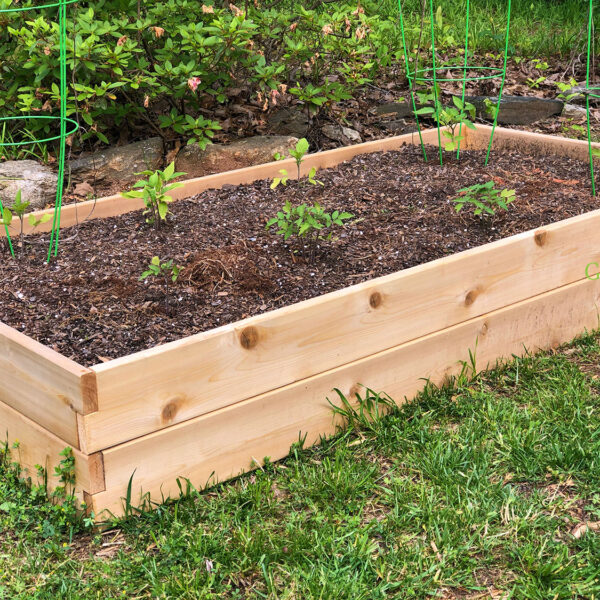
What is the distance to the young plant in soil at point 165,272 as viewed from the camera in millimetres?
2863

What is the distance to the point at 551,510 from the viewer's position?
2459mm

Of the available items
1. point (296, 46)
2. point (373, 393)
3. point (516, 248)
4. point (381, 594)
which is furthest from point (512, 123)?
point (381, 594)

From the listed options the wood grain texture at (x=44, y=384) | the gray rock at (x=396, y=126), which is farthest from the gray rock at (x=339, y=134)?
the wood grain texture at (x=44, y=384)

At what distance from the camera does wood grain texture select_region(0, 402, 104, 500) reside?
2312mm

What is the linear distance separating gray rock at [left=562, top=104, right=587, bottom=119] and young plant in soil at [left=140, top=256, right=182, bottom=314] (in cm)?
402

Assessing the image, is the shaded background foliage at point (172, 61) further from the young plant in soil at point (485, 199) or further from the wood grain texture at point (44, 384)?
the wood grain texture at point (44, 384)

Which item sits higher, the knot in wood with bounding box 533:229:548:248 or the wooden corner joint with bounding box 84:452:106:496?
the knot in wood with bounding box 533:229:548:248

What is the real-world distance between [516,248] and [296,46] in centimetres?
208

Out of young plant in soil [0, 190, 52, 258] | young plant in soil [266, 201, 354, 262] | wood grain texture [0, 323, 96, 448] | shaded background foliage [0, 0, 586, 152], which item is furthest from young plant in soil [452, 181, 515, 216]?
wood grain texture [0, 323, 96, 448]

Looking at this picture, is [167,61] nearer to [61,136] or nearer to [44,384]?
[61,136]

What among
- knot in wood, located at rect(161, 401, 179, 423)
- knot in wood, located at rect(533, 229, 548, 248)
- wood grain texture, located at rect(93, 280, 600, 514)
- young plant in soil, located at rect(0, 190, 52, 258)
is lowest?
wood grain texture, located at rect(93, 280, 600, 514)

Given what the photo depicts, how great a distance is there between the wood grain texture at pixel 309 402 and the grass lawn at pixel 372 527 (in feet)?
0.27

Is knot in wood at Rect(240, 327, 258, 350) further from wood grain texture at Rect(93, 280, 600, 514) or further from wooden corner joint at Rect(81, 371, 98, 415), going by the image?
wooden corner joint at Rect(81, 371, 98, 415)

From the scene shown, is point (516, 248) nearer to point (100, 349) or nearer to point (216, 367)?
point (216, 367)
